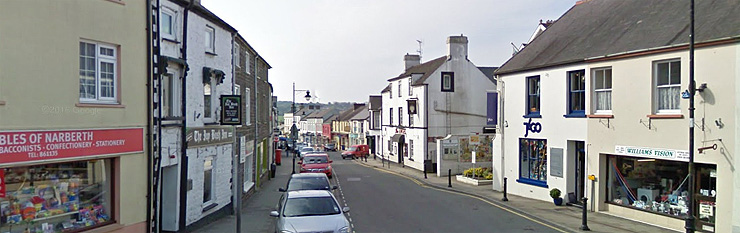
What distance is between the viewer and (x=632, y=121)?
A: 16188mm

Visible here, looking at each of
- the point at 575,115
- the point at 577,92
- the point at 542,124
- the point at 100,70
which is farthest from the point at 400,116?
the point at 100,70

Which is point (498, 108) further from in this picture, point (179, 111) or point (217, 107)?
point (179, 111)

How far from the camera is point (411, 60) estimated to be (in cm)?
5206

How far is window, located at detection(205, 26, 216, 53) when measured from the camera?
1617 cm

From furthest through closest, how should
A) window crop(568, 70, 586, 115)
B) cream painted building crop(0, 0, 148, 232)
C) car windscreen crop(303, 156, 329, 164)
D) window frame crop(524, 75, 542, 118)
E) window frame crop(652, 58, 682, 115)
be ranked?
1. car windscreen crop(303, 156, 329, 164)
2. window frame crop(524, 75, 542, 118)
3. window crop(568, 70, 586, 115)
4. window frame crop(652, 58, 682, 115)
5. cream painted building crop(0, 0, 148, 232)

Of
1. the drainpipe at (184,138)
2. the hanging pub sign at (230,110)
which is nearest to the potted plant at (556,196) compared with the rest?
the hanging pub sign at (230,110)

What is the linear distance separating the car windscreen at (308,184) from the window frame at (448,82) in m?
20.6

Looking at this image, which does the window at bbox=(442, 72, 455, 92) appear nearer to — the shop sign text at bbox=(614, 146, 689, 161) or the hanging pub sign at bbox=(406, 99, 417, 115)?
the hanging pub sign at bbox=(406, 99, 417, 115)

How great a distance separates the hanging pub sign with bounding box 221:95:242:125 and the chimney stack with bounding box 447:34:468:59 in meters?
26.6

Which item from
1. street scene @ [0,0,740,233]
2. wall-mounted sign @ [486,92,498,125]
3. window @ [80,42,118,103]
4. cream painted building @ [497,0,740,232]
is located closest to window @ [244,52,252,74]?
street scene @ [0,0,740,233]

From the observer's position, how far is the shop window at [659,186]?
1411 centimetres

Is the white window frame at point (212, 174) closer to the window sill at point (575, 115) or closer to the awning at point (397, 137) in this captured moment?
the window sill at point (575, 115)

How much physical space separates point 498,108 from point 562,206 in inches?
234

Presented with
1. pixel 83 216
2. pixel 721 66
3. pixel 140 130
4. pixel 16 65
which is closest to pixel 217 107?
pixel 140 130
